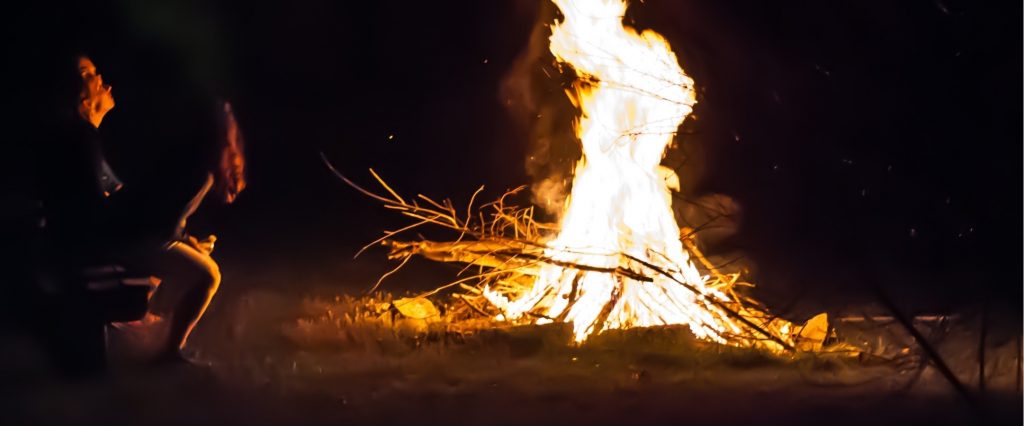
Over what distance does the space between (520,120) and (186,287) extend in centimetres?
85

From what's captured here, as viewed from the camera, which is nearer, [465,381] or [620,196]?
[465,381]

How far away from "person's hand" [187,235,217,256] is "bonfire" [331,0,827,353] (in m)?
0.35

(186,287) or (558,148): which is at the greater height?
(558,148)

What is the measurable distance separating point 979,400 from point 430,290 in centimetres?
129

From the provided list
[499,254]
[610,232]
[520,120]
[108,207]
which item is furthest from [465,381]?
[108,207]

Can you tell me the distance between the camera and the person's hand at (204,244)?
7.55 ft

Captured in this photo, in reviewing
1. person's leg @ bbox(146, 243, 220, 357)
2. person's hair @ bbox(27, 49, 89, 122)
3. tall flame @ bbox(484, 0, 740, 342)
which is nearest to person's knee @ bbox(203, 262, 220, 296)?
person's leg @ bbox(146, 243, 220, 357)

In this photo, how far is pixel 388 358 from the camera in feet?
7.59

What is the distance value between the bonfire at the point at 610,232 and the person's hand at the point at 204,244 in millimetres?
347

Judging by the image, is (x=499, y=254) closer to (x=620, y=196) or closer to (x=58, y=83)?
(x=620, y=196)

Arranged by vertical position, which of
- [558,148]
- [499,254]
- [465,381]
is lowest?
[465,381]

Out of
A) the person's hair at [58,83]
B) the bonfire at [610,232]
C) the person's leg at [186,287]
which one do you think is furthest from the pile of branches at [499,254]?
the person's hair at [58,83]

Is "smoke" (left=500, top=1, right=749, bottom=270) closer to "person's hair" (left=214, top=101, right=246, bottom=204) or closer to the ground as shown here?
the ground

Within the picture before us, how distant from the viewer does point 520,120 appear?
7.61 ft
